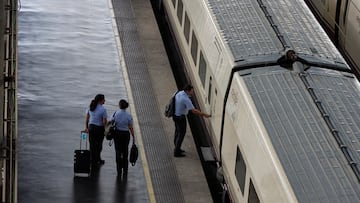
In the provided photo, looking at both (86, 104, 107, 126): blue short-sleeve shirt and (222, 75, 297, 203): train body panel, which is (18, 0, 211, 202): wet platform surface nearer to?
(86, 104, 107, 126): blue short-sleeve shirt

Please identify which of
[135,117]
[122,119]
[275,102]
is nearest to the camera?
[275,102]

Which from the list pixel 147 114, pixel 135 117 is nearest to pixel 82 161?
pixel 135 117

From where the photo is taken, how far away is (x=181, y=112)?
19.3 meters

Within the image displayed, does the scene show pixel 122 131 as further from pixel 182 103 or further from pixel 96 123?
pixel 182 103

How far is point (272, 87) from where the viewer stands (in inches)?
645

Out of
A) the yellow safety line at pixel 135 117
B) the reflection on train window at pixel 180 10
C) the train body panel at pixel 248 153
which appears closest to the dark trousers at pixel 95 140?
the yellow safety line at pixel 135 117

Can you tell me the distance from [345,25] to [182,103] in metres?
4.69

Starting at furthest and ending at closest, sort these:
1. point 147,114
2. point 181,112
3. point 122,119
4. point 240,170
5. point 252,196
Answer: point 147,114 → point 181,112 → point 122,119 → point 240,170 → point 252,196

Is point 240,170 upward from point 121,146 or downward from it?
downward

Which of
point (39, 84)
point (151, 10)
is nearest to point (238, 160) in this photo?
point (39, 84)

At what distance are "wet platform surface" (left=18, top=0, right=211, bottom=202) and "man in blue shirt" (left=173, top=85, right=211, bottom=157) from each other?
1.06 ft

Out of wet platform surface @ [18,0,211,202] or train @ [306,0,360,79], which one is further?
train @ [306,0,360,79]

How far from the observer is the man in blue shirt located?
62.6 feet

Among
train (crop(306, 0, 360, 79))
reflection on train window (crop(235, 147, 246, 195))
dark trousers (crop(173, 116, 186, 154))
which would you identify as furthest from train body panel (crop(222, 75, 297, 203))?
train (crop(306, 0, 360, 79))
